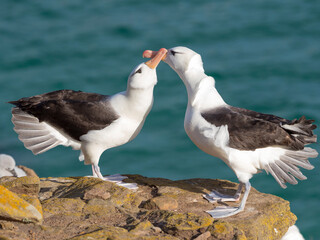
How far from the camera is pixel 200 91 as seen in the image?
7.25 m

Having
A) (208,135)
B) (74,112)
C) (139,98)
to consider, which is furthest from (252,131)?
(74,112)

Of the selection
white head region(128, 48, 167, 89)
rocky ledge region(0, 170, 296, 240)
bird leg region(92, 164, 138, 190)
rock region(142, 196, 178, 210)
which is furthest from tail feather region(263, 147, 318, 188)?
white head region(128, 48, 167, 89)

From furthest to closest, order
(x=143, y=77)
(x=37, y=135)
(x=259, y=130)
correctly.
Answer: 1. (x=37, y=135)
2. (x=143, y=77)
3. (x=259, y=130)

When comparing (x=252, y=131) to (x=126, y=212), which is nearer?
(x=126, y=212)

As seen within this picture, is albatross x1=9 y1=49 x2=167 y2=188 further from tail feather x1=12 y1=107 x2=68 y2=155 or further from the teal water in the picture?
the teal water

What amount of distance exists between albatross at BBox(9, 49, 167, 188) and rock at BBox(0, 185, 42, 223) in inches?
72.0

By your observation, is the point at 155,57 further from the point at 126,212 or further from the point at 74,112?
the point at 126,212

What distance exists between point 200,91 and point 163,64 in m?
9.16

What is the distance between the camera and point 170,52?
7586 mm

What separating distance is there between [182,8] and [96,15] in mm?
2764

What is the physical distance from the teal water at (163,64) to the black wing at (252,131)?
561cm

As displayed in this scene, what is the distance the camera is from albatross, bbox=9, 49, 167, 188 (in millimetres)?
7383

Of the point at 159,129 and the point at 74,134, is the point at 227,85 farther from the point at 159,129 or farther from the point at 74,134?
the point at 74,134

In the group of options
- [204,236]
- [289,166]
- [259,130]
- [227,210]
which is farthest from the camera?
[289,166]
